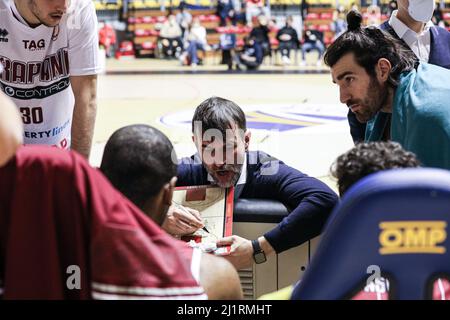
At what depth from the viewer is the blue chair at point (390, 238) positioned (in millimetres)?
1355

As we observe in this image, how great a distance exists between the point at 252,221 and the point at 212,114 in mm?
428

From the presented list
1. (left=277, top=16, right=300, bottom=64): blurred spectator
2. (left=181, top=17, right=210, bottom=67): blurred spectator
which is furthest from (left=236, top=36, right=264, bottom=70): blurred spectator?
(left=181, top=17, right=210, bottom=67): blurred spectator

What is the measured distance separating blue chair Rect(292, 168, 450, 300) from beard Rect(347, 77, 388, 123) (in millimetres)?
1339

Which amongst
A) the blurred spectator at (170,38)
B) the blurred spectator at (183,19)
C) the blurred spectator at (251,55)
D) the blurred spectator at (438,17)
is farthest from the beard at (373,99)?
the blurred spectator at (183,19)

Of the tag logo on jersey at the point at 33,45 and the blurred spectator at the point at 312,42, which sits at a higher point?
the tag logo on jersey at the point at 33,45

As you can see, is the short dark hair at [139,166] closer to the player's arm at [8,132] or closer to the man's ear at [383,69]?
the player's arm at [8,132]

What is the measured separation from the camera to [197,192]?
2861 millimetres

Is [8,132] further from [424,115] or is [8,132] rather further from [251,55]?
[251,55]

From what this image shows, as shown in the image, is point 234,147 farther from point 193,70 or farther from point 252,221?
point 193,70

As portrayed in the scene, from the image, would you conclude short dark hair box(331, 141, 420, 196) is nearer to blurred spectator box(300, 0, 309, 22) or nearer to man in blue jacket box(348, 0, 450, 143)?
man in blue jacket box(348, 0, 450, 143)

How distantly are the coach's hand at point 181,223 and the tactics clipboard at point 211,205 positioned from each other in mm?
39

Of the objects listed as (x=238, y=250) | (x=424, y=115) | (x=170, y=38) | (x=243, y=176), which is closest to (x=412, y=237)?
(x=424, y=115)

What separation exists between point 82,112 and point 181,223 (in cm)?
78

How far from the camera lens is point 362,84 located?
8.94ft
